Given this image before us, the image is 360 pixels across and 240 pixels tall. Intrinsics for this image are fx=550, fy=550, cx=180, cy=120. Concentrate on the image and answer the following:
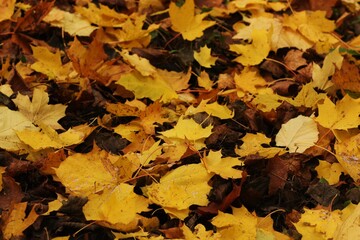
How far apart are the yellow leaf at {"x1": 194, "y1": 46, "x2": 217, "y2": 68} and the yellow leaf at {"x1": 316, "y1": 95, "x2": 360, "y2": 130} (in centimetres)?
52

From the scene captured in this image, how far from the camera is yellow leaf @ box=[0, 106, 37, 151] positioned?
1626mm

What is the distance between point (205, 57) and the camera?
81.0 inches

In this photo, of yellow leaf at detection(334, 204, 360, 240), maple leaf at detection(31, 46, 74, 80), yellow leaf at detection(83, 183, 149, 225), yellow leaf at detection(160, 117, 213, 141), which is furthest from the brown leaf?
maple leaf at detection(31, 46, 74, 80)

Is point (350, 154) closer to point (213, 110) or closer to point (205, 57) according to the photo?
point (213, 110)

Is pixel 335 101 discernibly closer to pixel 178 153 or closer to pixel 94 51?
pixel 178 153

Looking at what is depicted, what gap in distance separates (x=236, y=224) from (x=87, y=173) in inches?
16.8

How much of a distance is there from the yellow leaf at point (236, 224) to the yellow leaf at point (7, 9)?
121 cm

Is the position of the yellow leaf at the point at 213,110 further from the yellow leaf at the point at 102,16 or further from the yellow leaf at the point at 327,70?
the yellow leaf at the point at 102,16

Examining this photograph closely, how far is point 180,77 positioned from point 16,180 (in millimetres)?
713

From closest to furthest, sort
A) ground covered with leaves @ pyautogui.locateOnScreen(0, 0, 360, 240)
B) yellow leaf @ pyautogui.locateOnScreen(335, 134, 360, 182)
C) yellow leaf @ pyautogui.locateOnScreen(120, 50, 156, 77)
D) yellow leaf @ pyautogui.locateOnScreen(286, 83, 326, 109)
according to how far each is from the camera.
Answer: ground covered with leaves @ pyautogui.locateOnScreen(0, 0, 360, 240) < yellow leaf @ pyautogui.locateOnScreen(335, 134, 360, 182) < yellow leaf @ pyautogui.locateOnScreen(286, 83, 326, 109) < yellow leaf @ pyautogui.locateOnScreen(120, 50, 156, 77)

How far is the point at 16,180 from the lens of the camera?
158cm

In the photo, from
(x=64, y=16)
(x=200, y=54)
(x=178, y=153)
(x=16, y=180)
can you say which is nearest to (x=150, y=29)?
(x=200, y=54)

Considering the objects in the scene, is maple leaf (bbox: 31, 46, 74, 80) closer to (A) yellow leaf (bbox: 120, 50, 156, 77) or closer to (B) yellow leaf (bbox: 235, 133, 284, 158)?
(A) yellow leaf (bbox: 120, 50, 156, 77)

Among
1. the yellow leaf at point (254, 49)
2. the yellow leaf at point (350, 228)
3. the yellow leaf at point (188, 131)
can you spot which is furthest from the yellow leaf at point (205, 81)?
the yellow leaf at point (350, 228)
